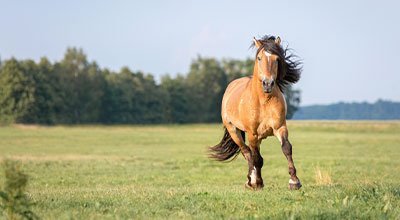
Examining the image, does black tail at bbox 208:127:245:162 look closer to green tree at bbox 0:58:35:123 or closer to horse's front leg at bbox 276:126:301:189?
horse's front leg at bbox 276:126:301:189

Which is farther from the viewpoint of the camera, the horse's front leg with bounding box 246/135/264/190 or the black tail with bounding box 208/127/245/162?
the black tail with bounding box 208/127/245/162

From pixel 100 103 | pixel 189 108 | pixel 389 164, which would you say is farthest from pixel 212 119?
pixel 389 164

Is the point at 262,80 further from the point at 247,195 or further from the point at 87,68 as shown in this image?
the point at 87,68

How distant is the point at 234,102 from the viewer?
14.2 meters

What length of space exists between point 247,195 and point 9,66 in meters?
95.9

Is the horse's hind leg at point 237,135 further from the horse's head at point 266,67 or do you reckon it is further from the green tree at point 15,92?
the green tree at point 15,92

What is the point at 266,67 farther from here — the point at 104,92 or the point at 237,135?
the point at 104,92

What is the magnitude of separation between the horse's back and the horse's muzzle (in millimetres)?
1931

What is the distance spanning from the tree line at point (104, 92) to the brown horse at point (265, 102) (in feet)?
294

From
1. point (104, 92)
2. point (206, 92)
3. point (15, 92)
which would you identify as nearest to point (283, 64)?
point (15, 92)

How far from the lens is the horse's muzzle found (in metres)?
11.5

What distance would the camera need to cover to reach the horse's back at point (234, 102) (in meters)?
14.0

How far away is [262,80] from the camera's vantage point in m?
11.7

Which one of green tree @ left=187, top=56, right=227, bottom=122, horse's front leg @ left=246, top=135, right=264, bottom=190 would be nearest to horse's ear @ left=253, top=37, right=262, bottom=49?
horse's front leg @ left=246, top=135, right=264, bottom=190
